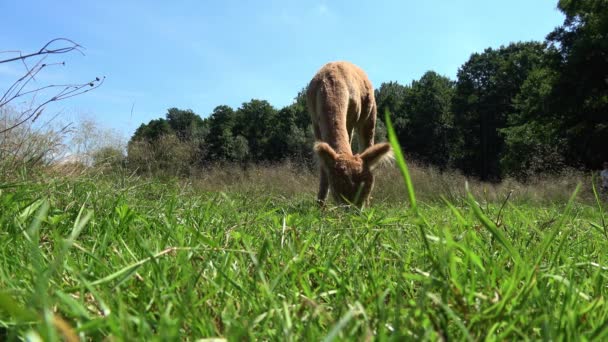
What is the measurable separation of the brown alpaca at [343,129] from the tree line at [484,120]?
5979 mm

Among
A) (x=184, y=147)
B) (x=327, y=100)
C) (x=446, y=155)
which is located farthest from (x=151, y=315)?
(x=446, y=155)

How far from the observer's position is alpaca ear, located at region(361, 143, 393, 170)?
16.7 feet

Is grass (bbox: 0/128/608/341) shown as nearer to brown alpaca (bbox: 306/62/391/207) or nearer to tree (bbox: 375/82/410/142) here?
brown alpaca (bbox: 306/62/391/207)

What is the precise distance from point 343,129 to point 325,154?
127cm

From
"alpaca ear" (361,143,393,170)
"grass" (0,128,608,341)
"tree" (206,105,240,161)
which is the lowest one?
"grass" (0,128,608,341)

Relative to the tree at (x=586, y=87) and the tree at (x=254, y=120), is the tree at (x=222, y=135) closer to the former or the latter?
the tree at (x=254, y=120)

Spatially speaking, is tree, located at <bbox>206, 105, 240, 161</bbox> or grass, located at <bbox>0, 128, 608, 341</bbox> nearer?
grass, located at <bbox>0, 128, 608, 341</bbox>

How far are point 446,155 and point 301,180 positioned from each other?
40140 millimetres

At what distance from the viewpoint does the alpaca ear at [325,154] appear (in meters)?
4.99

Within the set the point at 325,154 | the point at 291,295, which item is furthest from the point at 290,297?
the point at 325,154

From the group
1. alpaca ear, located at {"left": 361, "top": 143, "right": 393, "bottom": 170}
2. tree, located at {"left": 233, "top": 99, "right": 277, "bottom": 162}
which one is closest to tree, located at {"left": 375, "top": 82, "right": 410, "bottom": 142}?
tree, located at {"left": 233, "top": 99, "right": 277, "bottom": 162}

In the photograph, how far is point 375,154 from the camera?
5.11m

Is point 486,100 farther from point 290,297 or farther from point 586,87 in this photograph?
point 290,297

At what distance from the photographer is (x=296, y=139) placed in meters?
46.2
